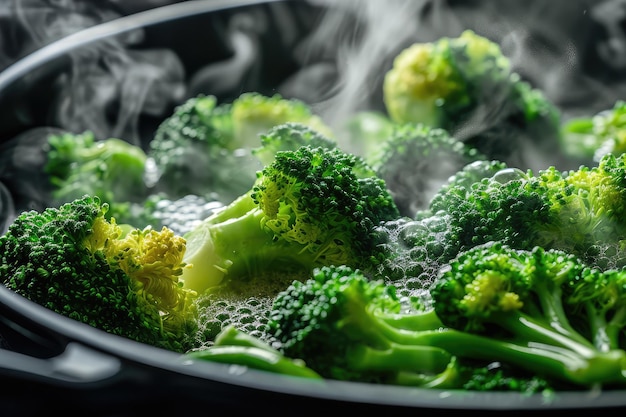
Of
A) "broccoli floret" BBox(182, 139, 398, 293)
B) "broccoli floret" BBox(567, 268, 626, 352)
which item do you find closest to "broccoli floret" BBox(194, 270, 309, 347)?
"broccoli floret" BBox(182, 139, 398, 293)

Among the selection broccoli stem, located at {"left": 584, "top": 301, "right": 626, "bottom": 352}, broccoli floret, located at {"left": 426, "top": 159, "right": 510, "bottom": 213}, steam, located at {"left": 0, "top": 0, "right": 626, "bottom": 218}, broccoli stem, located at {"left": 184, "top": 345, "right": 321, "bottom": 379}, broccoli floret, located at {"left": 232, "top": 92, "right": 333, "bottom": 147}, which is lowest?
broccoli stem, located at {"left": 184, "top": 345, "right": 321, "bottom": 379}

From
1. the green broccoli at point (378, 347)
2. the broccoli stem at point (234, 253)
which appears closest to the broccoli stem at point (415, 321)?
the green broccoli at point (378, 347)

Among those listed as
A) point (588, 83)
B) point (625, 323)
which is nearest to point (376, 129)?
point (588, 83)

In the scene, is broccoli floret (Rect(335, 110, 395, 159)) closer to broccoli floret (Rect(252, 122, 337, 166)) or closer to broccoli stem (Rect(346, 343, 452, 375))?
broccoli floret (Rect(252, 122, 337, 166))

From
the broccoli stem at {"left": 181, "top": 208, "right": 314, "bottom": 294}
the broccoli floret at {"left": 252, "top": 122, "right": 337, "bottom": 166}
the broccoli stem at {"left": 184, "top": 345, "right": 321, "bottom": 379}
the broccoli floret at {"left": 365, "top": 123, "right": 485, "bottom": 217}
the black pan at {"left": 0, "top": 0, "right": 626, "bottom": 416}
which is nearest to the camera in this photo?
the black pan at {"left": 0, "top": 0, "right": 626, "bottom": 416}

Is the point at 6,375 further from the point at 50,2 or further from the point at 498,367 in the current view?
the point at 50,2

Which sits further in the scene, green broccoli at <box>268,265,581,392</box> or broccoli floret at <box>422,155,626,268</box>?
broccoli floret at <box>422,155,626,268</box>

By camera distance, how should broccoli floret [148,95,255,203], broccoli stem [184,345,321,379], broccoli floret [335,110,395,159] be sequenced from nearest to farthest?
broccoli stem [184,345,321,379], broccoli floret [148,95,255,203], broccoli floret [335,110,395,159]
